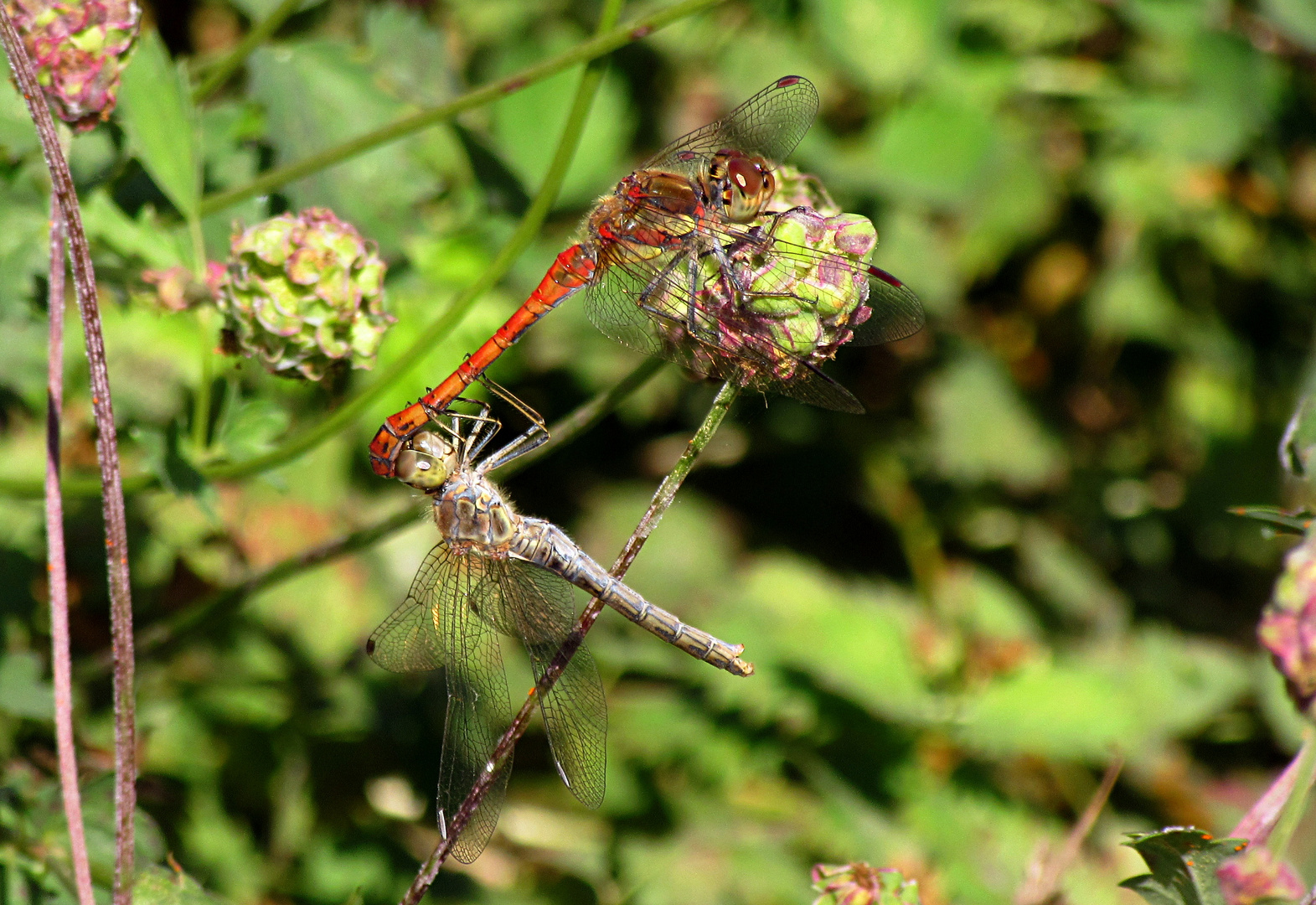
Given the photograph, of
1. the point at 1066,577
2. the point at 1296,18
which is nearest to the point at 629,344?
the point at 1066,577

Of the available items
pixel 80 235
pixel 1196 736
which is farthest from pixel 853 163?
pixel 80 235

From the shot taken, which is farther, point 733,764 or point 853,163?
point 853,163

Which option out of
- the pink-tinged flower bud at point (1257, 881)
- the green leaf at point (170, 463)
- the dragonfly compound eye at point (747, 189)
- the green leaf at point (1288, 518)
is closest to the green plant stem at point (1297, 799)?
the pink-tinged flower bud at point (1257, 881)

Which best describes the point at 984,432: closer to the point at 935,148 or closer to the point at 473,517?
the point at 935,148

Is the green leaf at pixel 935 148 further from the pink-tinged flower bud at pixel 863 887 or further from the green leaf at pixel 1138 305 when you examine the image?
the pink-tinged flower bud at pixel 863 887

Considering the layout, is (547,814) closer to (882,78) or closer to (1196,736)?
(1196,736)

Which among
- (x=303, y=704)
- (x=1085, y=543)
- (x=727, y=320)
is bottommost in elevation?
(x=303, y=704)

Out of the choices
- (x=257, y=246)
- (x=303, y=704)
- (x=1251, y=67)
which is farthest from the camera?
(x=1251, y=67)
